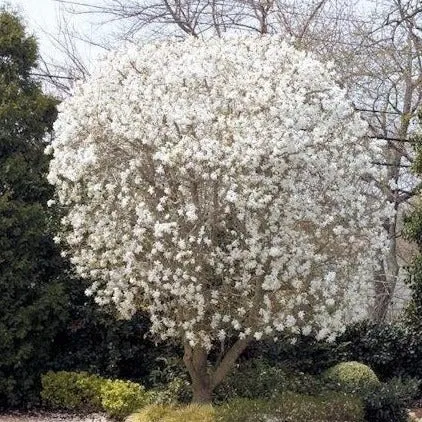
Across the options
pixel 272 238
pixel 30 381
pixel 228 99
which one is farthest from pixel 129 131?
pixel 30 381

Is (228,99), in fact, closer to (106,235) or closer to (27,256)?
(106,235)

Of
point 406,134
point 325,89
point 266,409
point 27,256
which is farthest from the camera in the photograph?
point 406,134

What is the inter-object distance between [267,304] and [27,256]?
126 inches

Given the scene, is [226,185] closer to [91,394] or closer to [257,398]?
[257,398]

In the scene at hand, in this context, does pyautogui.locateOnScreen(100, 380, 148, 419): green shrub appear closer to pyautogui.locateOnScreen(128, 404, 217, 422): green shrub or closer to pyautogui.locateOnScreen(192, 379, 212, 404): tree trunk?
pyautogui.locateOnScreen(128, 404, 217, 422): green shrub

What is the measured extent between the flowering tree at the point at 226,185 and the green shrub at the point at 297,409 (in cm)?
68

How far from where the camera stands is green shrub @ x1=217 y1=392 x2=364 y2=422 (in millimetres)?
6816

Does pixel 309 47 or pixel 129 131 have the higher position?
pixel 309 47

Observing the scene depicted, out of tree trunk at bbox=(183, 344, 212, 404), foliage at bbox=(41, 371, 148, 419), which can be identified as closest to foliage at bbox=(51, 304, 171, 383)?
foliage at bbox=(41, 371, 148, 419)

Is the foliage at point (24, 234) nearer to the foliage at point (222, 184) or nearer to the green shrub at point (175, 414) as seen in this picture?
the foliage at point (222, 184)

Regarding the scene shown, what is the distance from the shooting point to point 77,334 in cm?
898

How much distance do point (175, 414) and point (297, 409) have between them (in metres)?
1.20

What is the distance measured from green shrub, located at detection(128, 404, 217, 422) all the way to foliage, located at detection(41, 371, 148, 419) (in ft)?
0.90

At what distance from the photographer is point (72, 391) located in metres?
8.00
